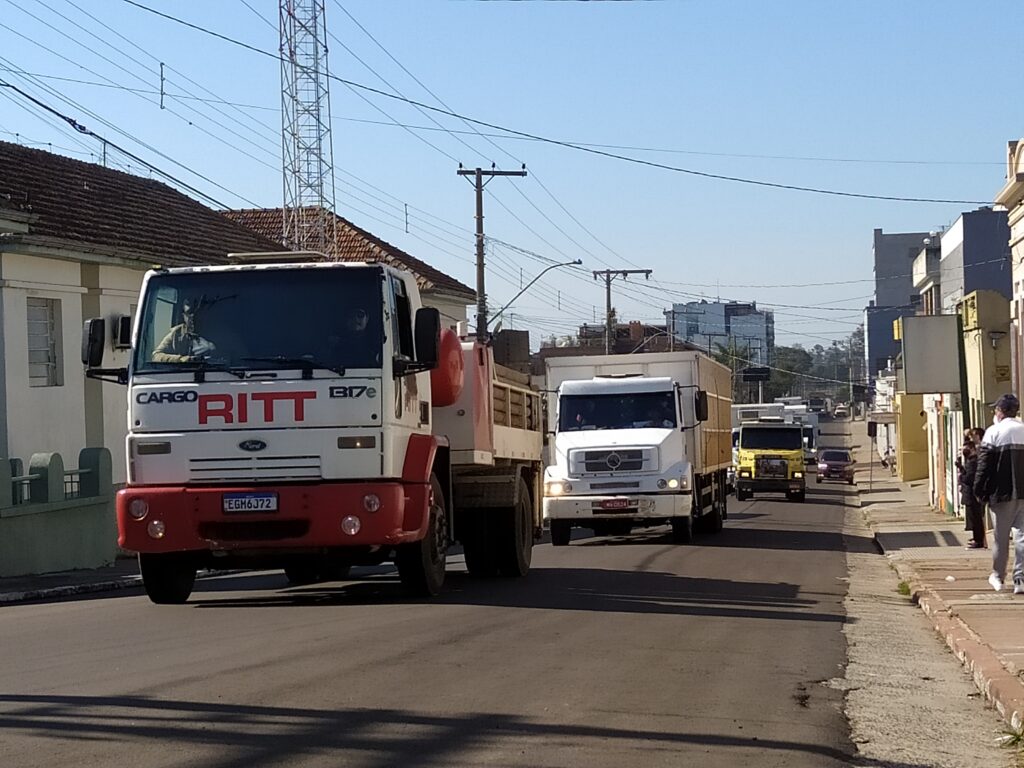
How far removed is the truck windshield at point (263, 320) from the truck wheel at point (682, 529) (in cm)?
1393

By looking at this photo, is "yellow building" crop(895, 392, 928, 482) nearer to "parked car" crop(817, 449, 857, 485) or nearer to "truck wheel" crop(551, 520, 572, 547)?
"parked car" crop(817, 449, 857, 485)

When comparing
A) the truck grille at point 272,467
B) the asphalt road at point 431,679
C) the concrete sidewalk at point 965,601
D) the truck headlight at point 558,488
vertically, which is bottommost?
the concrete sidewalk at point 965,601

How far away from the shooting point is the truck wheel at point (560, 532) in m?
26.6

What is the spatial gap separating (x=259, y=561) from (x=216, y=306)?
234 cm

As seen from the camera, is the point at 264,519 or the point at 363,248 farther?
the point at 363,248

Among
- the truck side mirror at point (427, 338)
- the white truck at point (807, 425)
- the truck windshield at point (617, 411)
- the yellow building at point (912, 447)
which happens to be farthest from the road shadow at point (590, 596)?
the yellow building at point (912, 447)

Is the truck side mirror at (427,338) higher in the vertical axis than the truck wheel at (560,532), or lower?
higher

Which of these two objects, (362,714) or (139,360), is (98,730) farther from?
(139,360)

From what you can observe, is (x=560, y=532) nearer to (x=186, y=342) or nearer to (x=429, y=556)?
(x=429, y=556)

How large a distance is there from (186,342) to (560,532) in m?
14.6

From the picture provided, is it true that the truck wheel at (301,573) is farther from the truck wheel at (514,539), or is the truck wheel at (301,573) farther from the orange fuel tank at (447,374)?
the orange fuel tank at (447,374)

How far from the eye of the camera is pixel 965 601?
49.0 ft

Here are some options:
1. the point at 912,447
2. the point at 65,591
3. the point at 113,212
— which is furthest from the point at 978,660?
the point at 912,447

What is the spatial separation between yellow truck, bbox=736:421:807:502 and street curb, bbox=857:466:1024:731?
35114 mm
